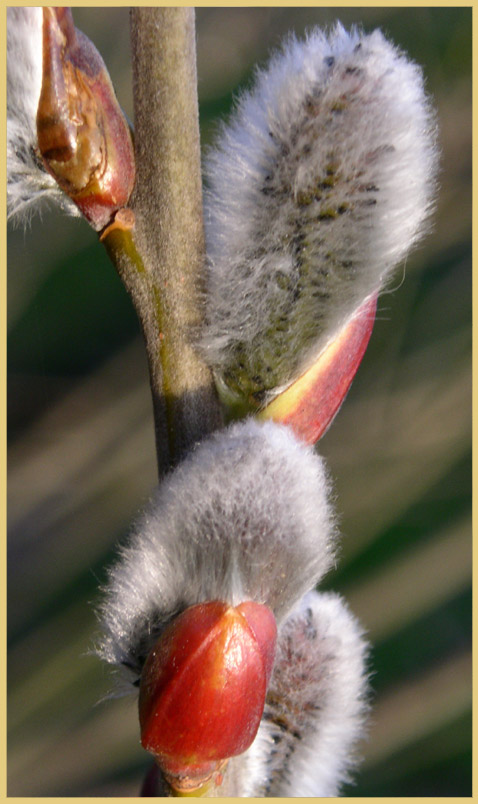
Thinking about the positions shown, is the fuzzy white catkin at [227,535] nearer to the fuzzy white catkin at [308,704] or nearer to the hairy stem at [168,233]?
the hairy stem at [168,233]

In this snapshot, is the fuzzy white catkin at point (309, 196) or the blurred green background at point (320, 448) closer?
the fuzzy white catkin at point (309, 196)

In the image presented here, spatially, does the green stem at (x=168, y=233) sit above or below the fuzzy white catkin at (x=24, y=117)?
below

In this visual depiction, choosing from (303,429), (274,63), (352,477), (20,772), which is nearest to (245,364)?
(303,429)

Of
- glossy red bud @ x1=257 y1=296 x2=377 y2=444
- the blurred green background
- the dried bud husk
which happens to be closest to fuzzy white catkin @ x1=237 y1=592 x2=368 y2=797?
glossy red bud @ x1=257 y1=296 x2=377 y2=444

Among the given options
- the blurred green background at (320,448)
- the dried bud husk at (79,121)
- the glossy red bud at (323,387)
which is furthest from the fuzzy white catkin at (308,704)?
the blurred green background at (320,448)

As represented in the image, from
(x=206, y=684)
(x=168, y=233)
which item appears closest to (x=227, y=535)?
(x=206, y=684)
